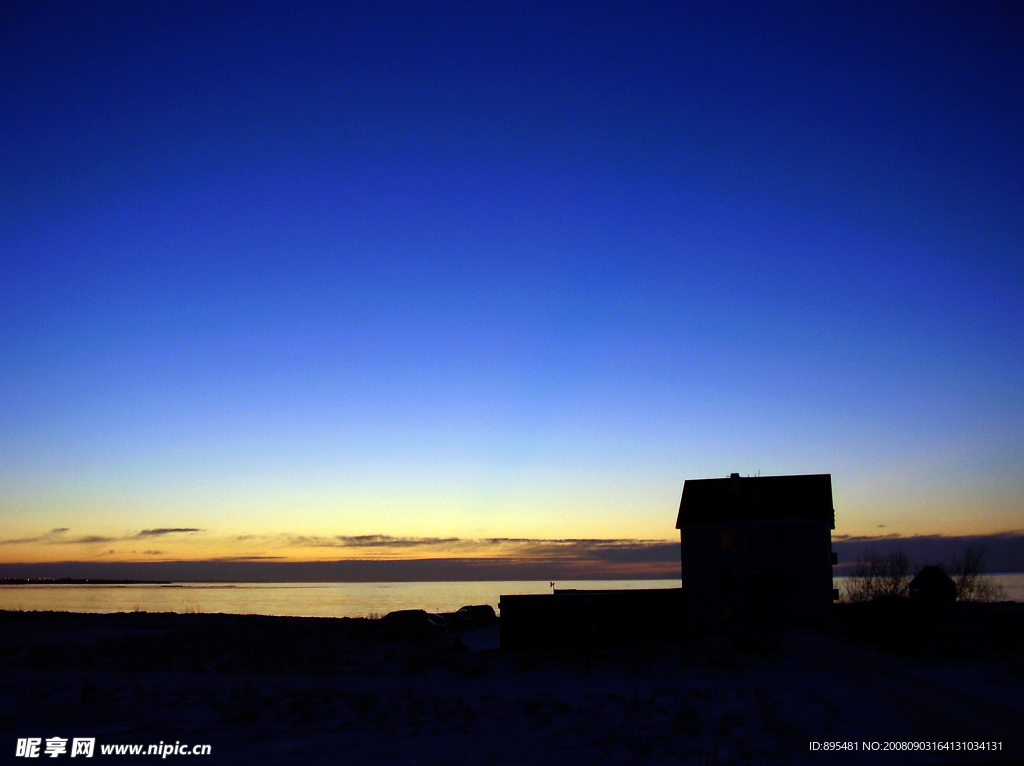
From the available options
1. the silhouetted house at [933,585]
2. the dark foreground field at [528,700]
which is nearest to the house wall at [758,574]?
the dark foreground field at [528,700]

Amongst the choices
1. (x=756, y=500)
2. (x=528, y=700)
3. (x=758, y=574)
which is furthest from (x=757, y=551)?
(x=528, y=700)

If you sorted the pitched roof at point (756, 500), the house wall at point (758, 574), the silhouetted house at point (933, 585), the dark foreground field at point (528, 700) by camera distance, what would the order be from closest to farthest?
the dark foreground field at point (528, 700) → the house wall at point (758, 574) → the pitched roof at point (756, 500) → the silhouetted house at point (933, 585)

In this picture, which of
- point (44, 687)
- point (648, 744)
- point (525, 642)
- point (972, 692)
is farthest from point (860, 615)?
point (44, 687)

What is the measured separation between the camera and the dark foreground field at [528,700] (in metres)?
15.1

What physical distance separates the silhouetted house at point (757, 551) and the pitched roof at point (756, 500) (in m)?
0.06

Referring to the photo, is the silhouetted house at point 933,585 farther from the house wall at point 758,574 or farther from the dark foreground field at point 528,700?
the dark foreground field at point 528,700

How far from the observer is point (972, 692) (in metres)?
21.6

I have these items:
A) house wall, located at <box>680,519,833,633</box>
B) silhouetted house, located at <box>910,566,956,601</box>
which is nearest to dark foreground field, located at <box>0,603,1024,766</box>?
house wall, located at <box>680,519,833,633</box>

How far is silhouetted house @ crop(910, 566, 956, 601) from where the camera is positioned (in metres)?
74.7

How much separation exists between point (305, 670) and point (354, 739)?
13.8 meters

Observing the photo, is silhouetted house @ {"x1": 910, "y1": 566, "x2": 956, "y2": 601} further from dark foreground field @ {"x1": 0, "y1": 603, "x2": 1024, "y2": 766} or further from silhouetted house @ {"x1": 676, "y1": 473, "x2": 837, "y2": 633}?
dark foreground field @ {"x1": 0, "y1": 603, "x2": 1024, "y2": 766}

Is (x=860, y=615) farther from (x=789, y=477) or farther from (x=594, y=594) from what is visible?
(x=594, y=594)

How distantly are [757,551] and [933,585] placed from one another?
36.0m

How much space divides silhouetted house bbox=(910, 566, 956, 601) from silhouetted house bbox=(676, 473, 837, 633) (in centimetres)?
2736
